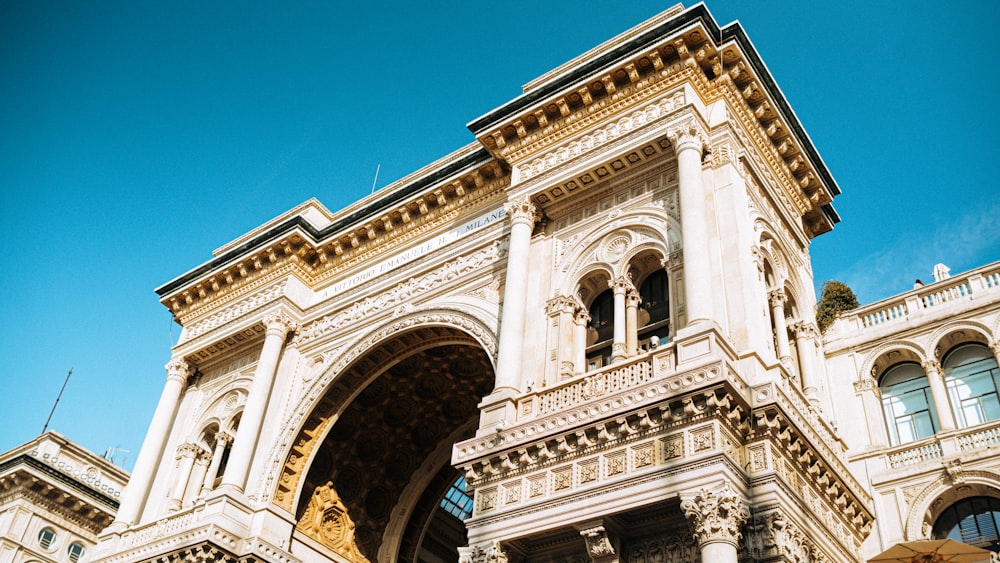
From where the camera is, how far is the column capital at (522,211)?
20.9 meters

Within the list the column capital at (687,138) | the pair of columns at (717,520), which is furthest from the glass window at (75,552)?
the column capital at (687,138)

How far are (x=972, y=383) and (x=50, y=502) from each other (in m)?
32.8

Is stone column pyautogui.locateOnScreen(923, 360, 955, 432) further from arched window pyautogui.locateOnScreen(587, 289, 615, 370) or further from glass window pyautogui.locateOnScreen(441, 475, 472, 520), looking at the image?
glass window pyautogui.locateOnScreen(441, 475, 472, 520)

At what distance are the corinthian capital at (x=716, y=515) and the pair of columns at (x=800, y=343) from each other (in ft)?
18.3

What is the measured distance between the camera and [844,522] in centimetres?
1744

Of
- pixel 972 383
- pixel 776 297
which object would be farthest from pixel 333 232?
pixel 972 383

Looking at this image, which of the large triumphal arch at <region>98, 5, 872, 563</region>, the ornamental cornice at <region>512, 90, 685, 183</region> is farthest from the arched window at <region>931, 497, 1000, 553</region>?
the ornamental cornice at <region>512, 90, 685, 183</region>

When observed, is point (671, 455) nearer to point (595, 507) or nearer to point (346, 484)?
point (595, 507)

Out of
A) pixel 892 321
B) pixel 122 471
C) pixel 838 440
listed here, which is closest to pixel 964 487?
pixel 838 440

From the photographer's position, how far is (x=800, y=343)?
20.5 m

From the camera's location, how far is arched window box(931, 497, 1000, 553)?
18828 mm

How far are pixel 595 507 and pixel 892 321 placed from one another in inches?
446

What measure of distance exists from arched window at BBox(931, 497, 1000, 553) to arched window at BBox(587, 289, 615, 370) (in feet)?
26.0

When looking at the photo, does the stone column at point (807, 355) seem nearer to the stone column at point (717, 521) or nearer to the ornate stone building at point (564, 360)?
the ornate stone building at point (564, 360)
